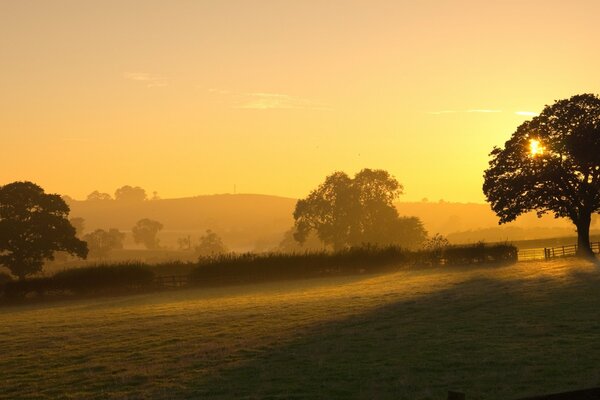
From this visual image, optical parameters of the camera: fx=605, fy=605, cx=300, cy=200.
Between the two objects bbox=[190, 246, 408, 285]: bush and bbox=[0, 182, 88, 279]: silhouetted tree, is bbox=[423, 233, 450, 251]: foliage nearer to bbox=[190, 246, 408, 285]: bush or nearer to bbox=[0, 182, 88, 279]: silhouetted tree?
bbox=[190, 246, 408, 285]: bush

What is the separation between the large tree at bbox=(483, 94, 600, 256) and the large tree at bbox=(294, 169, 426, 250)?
46.3 m

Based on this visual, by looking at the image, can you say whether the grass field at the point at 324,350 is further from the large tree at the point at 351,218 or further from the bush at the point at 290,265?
the large tree at the point at 351,218

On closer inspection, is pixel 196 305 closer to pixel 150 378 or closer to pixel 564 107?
pixel 150 378

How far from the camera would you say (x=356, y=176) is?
126000 mm

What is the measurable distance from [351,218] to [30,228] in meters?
65.3

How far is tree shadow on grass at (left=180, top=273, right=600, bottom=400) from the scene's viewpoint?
14.8m

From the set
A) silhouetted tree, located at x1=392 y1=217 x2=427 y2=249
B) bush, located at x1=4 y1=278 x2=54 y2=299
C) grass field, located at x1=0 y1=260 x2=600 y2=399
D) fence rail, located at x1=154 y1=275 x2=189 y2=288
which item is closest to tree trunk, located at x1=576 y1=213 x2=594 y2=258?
grass field, located at x1=0 y1=260 x2=600 y2=399

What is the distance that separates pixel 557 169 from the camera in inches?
2746

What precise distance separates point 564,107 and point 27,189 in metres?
63.6

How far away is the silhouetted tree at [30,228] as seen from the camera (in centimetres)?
6756

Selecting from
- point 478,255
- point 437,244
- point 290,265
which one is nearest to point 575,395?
point 290,265

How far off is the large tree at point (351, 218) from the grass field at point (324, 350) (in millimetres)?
83886

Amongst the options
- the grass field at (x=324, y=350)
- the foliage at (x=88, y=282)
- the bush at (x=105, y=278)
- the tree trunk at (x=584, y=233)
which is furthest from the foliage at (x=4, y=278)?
the tree trunk at (x=584, y=233)

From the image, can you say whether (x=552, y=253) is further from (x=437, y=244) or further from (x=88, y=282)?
(x=88, y=282)
